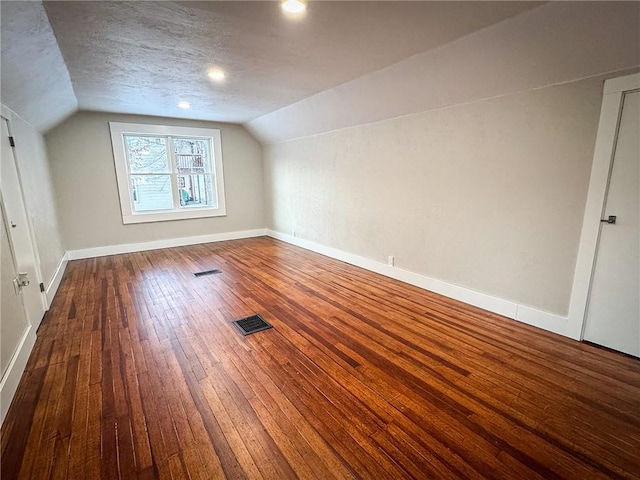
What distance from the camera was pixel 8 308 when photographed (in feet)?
6.88

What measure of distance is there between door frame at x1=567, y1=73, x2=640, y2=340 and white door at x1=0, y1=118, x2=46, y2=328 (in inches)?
180

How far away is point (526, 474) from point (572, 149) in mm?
2347

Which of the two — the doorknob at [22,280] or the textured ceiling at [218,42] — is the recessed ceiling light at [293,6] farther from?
the doorknob at [22,280]

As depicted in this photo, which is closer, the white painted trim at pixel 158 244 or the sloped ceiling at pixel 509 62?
the sloped ceiling at pixel 509 62

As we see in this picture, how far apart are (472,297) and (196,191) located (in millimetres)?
5530

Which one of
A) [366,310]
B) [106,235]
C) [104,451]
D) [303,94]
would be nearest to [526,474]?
[366,310]

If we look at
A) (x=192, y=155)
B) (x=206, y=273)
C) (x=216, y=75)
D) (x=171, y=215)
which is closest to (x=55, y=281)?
(x=206, y=273)

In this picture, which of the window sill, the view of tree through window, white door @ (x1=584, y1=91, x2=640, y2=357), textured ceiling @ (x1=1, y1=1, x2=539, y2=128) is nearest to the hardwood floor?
white door @ (x1=584, y1=91, x2=640, y2=357)

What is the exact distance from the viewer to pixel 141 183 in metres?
5.67

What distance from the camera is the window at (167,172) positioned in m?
5.42

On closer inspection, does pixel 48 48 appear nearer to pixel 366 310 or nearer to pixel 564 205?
pixel 366 310

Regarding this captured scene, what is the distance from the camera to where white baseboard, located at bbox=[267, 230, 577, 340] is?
2.65m

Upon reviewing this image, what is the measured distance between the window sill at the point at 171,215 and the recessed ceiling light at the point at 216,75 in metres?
3.39

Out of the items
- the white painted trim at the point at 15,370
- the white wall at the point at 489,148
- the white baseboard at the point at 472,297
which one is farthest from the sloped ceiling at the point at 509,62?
the white painted trim at the point at 15,370
